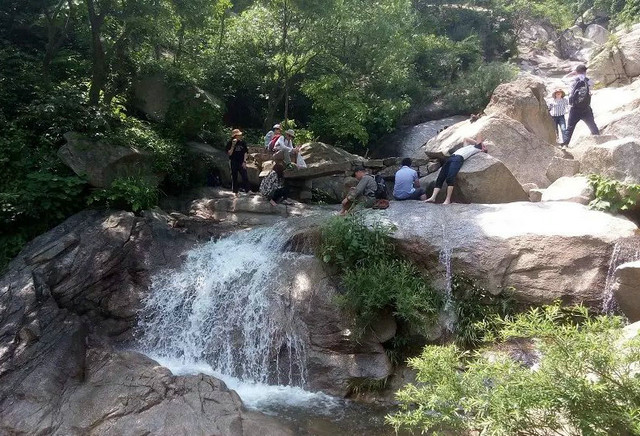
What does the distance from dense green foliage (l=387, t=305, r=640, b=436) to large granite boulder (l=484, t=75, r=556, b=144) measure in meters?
9.80

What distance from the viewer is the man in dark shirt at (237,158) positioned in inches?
503

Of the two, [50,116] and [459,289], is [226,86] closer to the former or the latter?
[50,116]

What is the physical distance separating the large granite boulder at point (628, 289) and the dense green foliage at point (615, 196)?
170 centimetres

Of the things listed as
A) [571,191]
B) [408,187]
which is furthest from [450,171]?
[571,191]

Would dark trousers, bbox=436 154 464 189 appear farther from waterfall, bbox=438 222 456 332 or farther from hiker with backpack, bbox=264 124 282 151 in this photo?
hiker with backpack, bbox=264 124 282 151

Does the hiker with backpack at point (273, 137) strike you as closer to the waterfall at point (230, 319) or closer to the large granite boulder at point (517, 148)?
the waterfall at point (230, 319)

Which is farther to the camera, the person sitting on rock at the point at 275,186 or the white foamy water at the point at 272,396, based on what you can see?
the person sitting on rock at the point at 275,186

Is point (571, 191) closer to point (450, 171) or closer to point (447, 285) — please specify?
point (450, 171)

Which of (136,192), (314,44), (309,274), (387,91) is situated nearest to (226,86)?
(314,44)

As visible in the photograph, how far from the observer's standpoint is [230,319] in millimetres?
8703

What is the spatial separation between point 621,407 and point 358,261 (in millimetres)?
4931

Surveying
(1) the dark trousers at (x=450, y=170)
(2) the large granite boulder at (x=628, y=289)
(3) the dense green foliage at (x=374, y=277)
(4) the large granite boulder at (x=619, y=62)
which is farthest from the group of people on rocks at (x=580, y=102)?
(4) the large granite boulder at (x=619, y=62)

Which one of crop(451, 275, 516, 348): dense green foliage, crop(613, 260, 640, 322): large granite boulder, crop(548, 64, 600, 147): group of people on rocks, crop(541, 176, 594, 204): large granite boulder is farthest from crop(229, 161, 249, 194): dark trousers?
crop(613, 260, 640, 322): large granite boulder

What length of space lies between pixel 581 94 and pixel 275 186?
7594mm
